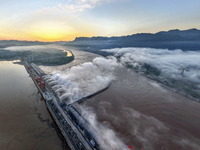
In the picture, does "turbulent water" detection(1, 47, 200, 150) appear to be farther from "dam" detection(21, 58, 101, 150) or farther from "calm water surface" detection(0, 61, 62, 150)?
"calm water surface" detection(0, 61, 62, 150)

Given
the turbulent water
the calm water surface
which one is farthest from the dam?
the calm water surface

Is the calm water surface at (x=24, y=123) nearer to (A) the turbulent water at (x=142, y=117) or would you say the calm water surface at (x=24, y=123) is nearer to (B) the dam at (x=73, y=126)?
(B) the dam at (x=73, y=126)

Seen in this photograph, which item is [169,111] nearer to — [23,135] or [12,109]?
[23,135]

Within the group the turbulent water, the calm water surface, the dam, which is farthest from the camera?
the turbulent water

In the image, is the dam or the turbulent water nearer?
the dam

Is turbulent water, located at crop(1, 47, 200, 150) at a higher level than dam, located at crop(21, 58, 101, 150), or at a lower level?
lower

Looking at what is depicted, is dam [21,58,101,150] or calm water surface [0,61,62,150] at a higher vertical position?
dam [21,58,101,150]

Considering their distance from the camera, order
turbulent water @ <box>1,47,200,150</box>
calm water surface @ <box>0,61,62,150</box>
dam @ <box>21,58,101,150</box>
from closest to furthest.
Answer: dam @ <box>21,58,101,150</box> → calm water surface @ <box>0,61,62,150</box> → turbulent water @ <box>1,47,200,150</box>

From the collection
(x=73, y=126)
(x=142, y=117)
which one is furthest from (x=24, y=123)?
(x=142, y=117)

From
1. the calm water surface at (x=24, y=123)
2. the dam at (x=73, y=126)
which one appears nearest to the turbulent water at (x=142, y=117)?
the dam at (x=73, y=126)

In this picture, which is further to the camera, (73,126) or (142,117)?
(142,117)

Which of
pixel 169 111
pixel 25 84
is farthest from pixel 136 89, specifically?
pixel 25 84

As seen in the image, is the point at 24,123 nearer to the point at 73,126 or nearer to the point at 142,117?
the point at 73,126
